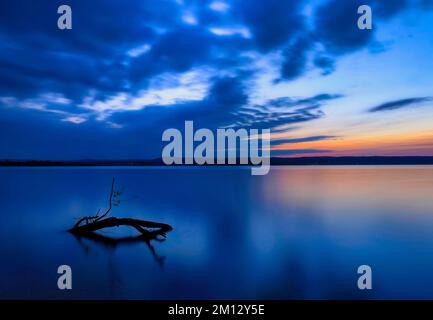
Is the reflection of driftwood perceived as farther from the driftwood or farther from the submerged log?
Answer: the submerged log

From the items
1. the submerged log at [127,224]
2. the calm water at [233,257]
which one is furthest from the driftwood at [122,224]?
the calm water at [233,257]

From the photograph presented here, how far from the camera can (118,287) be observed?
7.38 meters

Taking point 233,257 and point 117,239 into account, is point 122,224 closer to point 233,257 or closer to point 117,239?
point 117,239

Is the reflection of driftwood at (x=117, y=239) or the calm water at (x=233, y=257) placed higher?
the reflection of driftwood at (x=117, y=239)

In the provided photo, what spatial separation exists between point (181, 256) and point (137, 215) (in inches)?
350

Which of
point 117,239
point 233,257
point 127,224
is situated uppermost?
point 127,224

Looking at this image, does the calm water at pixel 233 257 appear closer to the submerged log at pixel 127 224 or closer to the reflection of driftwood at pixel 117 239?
the reflection of driftwood at pixel 117 239

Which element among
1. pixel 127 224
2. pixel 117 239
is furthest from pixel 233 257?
pixel 117 239

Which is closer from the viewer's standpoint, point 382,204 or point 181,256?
point 181,256

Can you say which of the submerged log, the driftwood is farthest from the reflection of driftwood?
the submerged log

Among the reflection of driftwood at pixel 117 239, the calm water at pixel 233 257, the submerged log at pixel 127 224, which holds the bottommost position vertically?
the calm water at pixel 233 257

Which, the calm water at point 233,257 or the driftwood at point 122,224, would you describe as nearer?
the calm water at point 233,257
